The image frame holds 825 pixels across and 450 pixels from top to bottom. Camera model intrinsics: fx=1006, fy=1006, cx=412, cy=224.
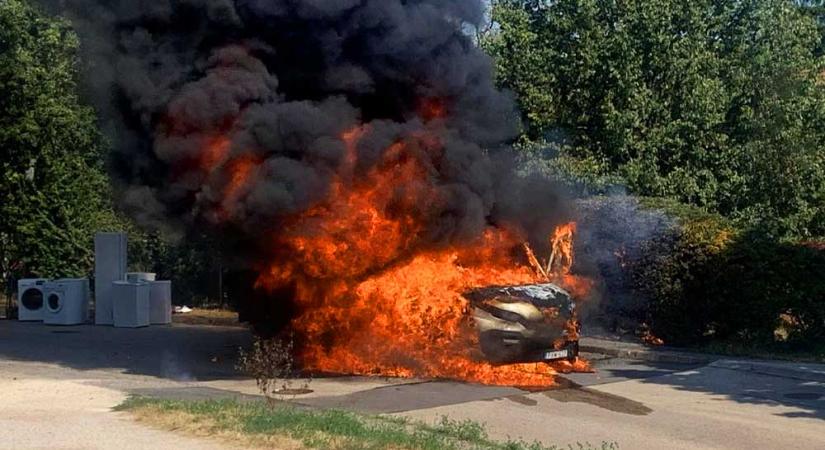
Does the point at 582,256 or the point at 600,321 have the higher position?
the point at 582,256

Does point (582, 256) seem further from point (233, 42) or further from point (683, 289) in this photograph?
point (233, 42)

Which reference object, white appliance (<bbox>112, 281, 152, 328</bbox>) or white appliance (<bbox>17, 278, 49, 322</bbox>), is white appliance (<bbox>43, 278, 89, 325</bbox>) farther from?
white appliance (<bbox>112, 281, 152, 328</bbox>)

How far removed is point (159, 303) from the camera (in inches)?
888

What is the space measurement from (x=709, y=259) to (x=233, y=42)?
8787 mm

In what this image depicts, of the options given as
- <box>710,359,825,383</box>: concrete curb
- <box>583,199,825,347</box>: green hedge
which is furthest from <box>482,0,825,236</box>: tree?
<box>710,359,825,383</box>: concrete curb

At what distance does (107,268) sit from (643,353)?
12146 millimetres

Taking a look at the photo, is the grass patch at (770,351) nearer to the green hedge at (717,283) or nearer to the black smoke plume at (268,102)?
the green hedge at (717,283)

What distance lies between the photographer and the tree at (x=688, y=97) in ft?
68.3

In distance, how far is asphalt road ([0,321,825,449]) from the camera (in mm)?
10031

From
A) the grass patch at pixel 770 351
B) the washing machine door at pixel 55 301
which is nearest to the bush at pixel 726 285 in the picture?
the grass patch at pixel 770 351

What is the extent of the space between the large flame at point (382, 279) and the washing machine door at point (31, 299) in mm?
Result: 11004

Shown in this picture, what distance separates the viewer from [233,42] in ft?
47.0

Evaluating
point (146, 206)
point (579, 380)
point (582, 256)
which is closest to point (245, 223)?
point (146, 206)

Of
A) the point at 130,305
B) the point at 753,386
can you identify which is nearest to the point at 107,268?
the point at 130,305
